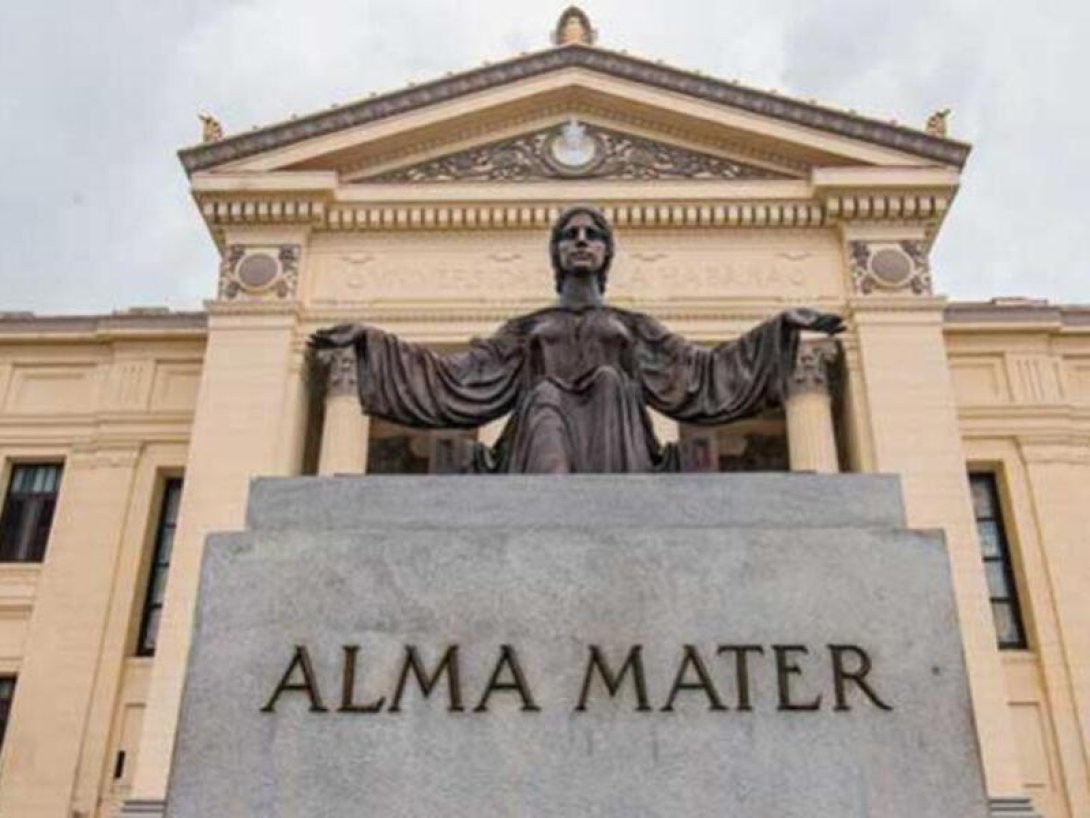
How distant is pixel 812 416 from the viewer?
802 inches

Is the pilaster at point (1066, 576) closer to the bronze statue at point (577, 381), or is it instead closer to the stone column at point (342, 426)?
the stone column at point (342, 426)

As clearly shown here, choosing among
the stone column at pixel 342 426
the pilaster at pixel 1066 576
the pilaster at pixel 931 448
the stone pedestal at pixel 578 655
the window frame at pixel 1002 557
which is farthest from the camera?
the window frame at pixel 1002 557

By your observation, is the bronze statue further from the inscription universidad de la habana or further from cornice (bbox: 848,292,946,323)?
cornice (bbox: 848,292,946,323)

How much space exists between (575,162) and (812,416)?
278 inches

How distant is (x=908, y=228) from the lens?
22.3 metres

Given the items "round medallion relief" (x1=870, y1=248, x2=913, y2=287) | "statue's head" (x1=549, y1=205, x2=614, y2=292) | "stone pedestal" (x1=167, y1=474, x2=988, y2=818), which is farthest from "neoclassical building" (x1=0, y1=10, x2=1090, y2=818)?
"stone pedestal" (x1=167, y1=474, x2=988, y2=818)

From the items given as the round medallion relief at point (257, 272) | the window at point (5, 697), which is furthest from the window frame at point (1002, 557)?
the window at point (5, 697)

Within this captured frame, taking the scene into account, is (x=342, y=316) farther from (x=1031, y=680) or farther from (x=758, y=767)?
(x=758, y=767)

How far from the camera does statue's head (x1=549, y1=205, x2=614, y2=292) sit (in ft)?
21.3

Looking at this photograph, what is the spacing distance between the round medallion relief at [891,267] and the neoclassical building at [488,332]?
34 mm

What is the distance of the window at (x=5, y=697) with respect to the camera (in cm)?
2097

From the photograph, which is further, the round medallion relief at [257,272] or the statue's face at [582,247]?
the round medallion relief at [257,272]

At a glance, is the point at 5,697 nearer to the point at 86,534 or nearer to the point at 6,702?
the point at 6,702

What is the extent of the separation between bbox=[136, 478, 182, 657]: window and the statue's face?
1626 centimetres
